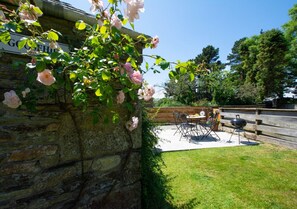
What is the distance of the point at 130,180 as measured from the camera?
6.84 ft

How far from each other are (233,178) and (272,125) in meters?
3.29

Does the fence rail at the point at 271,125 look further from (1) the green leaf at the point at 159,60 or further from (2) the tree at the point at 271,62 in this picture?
(2) the tree at the point at 271,62

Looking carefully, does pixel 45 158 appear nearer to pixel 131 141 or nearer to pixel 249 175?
pixel 131 141

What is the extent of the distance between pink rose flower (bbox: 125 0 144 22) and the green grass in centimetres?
230

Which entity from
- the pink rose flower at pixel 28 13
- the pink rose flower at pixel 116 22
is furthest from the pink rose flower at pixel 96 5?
the pink rose flower at pixel 28 13

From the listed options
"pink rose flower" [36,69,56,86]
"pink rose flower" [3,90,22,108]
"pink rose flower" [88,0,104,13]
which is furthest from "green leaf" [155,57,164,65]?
"pink rose flower" [3,90,22,108]

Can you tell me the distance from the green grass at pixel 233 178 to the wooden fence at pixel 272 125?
43 cm

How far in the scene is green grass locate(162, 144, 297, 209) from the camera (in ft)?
8.70

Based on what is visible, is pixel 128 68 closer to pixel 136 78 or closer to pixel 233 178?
pixel 136 78

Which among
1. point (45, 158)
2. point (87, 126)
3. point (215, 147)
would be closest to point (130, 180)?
point (87, 126)

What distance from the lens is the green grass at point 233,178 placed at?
8.70 feet

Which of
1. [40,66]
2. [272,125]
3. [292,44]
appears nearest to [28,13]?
[40,66]

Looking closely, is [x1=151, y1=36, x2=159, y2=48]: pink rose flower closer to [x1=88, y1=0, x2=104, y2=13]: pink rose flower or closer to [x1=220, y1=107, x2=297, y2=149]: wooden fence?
[x1=88, y1=0, x2=104, y2=13]: pink rose flower

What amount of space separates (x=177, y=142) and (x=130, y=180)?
14.3 ft
